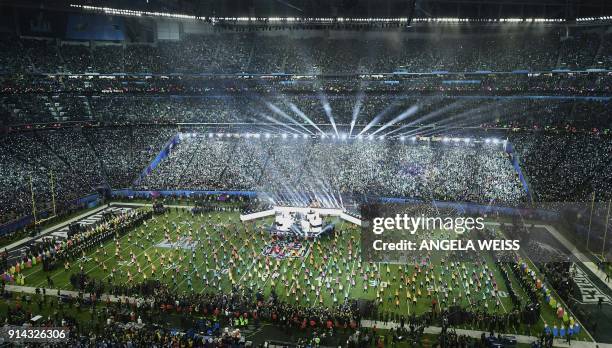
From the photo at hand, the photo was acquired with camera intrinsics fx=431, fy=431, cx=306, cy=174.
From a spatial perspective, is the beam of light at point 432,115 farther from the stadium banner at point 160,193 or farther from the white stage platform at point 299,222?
the stadium banner at point 160,193

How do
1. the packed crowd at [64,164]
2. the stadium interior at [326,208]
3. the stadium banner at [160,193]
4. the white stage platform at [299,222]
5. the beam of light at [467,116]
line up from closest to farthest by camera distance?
the stadium interior at [326,208]
the white stage platform at [299,222]
the packed crowd at [64,164]
the stadium banner at [160,193]
the beam of light at [467,116]

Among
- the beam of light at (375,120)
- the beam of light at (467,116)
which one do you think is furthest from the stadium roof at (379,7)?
the beam of light at (375,120)

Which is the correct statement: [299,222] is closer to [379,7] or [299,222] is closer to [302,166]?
[302,166]

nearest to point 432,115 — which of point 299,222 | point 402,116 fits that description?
point 402,116

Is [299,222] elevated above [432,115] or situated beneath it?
situated beneath

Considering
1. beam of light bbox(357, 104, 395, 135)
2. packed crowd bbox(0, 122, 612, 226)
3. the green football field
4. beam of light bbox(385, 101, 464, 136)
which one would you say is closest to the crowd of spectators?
packed crowd bbox(0, 122, 612, 226)

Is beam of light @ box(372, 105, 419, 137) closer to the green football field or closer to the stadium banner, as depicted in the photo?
the stadium banner
